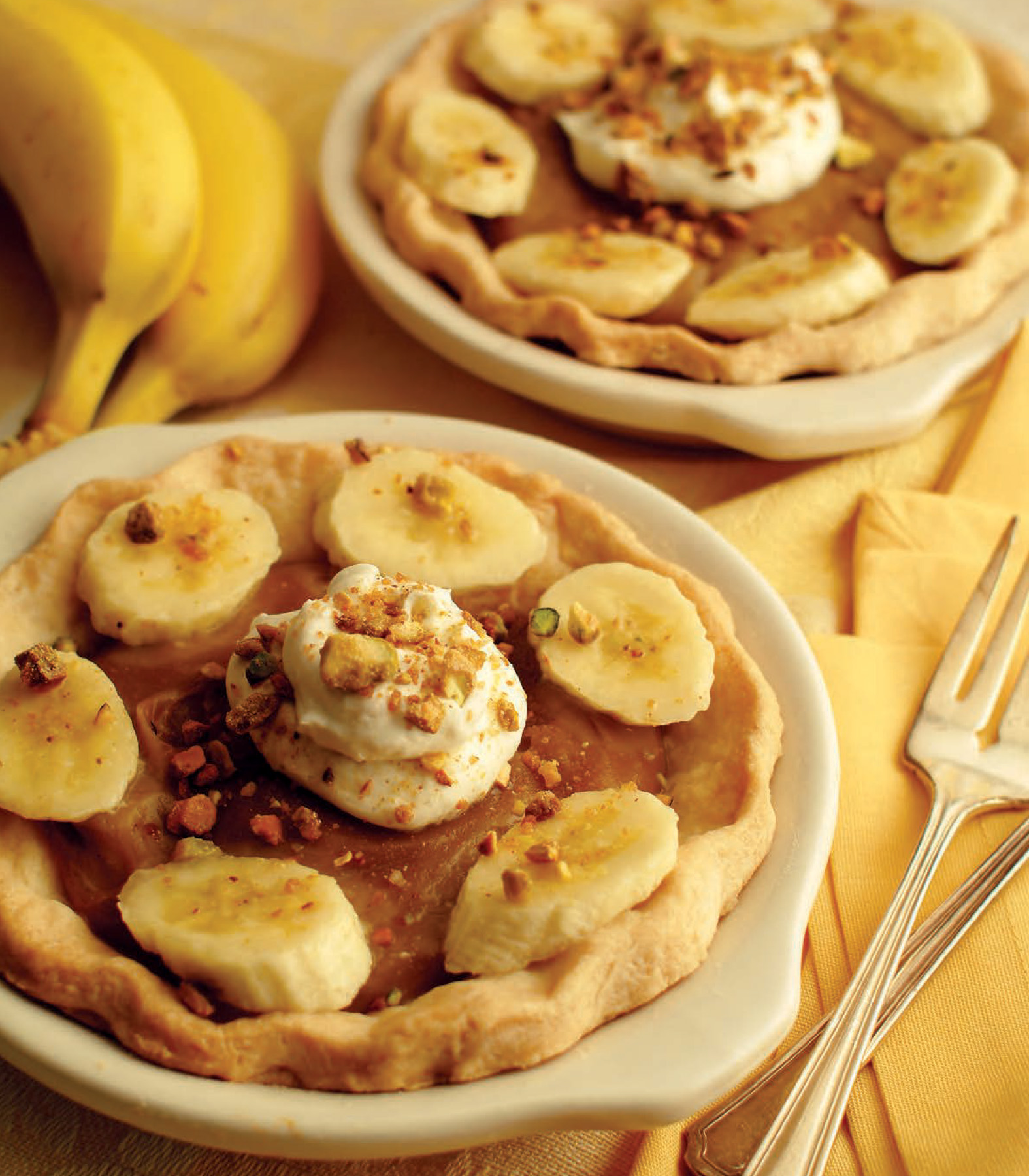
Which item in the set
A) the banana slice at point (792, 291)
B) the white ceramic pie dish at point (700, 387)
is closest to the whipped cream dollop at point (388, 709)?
the white ceramic pie dish at point (700, 387)

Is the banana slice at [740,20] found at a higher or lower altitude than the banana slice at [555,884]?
higher

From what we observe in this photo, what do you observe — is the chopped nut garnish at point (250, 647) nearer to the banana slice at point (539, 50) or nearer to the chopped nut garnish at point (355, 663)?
the chopped nut garnish at point (355, 663)

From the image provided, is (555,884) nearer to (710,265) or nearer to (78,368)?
(78,368)

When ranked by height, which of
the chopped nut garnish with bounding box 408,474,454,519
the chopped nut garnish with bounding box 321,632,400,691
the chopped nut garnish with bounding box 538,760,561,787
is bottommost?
the chopped nut garnish with bounding box 538,760,561,787

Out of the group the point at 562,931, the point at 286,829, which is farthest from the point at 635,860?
the point at 286,829

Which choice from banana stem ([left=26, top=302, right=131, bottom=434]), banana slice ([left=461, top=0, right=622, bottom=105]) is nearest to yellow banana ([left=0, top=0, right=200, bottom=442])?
banana stem ([left=26, top=302, right=131, bottom=434])

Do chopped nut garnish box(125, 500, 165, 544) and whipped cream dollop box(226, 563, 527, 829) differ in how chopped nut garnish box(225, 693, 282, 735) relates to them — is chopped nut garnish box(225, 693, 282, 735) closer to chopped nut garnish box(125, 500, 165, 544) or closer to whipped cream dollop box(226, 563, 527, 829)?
whipped cream dollop box(226, 563, 527, 829)

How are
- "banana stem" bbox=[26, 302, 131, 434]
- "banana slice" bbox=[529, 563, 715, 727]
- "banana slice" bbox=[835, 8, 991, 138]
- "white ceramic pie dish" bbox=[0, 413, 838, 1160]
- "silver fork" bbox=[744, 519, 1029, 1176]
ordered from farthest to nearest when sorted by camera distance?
"banana slice" bbox=[835, 8, 991, 138] < "banana stem" bbox=[26, 302, 131, 434] < "banana slice" bbox=[529, 563, 715, 727] < "silver fork" bbox=[744, 519, 1029, 1176] < "white ceramic pie dish" bbox=[0, 413, 838, 1160]
